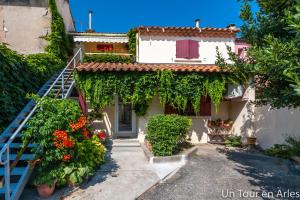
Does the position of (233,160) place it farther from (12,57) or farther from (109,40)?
(109,40)

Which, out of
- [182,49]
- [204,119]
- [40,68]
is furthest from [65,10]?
[204,119]

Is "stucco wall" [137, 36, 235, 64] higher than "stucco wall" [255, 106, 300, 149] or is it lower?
higher

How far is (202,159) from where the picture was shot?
8.27 m

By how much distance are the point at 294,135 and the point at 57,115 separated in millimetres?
8376

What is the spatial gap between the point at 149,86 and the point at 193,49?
5214 mm

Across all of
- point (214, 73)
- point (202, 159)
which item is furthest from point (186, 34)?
point (202, 159)

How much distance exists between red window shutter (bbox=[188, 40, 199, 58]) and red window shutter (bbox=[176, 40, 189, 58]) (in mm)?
226

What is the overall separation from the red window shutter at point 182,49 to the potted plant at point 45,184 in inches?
396

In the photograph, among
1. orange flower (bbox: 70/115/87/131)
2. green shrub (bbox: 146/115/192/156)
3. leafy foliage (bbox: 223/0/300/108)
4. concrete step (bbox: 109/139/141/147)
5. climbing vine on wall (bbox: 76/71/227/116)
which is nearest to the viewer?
→ leafy foliage (bbox: 223/0/300/108)

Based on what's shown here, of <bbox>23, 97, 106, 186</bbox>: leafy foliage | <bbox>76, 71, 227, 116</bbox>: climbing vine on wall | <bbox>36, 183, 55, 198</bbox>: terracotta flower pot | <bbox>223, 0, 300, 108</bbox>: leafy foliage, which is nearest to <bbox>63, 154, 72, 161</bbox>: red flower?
<bbox>23, 97, 106, 186</bbox>: leafy foliage

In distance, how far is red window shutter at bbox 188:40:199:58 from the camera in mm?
13289

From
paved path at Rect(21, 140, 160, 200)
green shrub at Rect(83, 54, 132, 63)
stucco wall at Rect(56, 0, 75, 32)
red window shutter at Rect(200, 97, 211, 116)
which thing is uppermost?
stucco wall at Rect(56, 0, 75, 32)

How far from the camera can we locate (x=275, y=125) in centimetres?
910

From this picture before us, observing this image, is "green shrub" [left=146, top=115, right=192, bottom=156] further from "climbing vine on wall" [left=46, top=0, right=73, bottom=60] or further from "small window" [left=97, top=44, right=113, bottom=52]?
"small window" [left=97, top=44, right=113, bottom=52]
